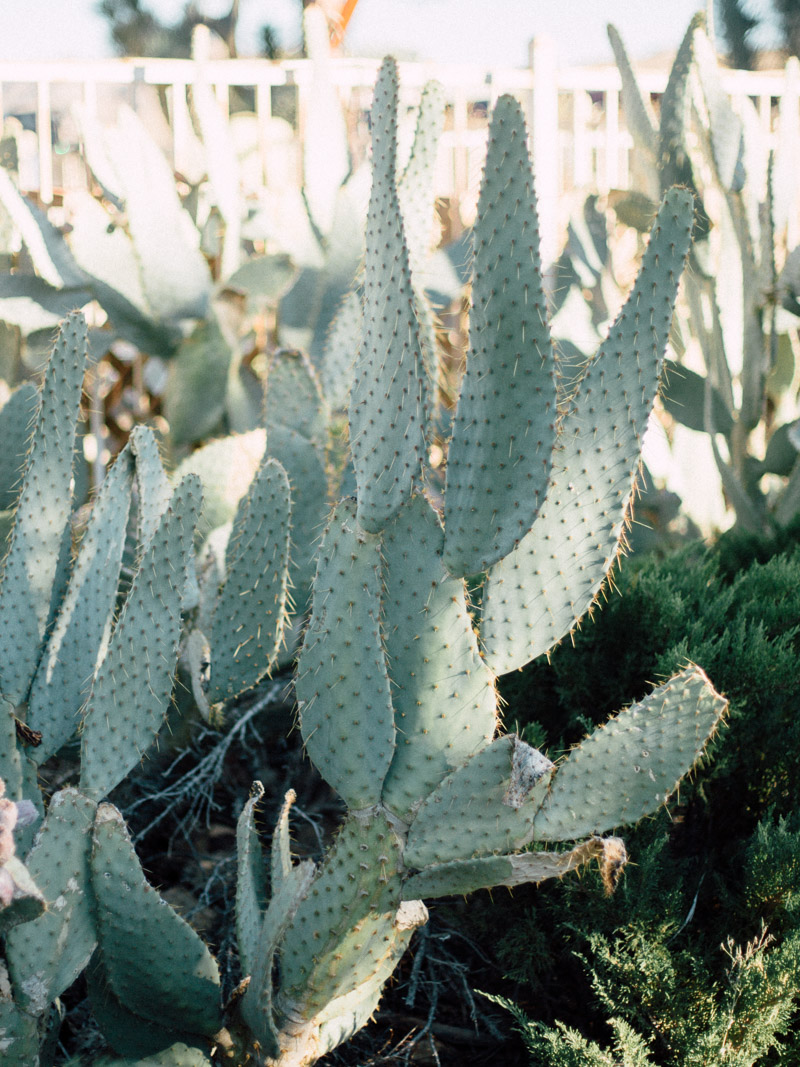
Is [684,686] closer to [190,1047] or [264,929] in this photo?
[264,929]

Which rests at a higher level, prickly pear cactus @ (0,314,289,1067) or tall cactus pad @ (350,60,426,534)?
tall cactus pad @ (350,60,426,534)

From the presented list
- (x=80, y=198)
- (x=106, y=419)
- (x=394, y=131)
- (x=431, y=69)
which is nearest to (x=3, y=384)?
(x=80, y=198)

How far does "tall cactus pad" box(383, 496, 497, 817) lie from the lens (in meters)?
1.40

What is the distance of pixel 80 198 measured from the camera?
10.4 feet

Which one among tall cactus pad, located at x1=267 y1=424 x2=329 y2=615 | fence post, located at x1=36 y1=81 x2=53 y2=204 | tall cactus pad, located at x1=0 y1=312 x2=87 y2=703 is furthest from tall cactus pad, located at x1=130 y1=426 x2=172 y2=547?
fence post, located at x1=36 y1=81 x2=53 y2=204

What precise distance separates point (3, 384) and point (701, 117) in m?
2.52

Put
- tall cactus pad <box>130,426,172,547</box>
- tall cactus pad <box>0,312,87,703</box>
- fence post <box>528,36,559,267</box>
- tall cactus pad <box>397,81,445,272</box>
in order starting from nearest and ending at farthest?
tall cactus pad <box>0,312,87,703</box> → tall cactus pad <box>130,426,172,547</box> → tall cactus pad <box>397,81,445,272</box> → fence post <box>528,36,559,267</box>

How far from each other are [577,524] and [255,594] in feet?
2.49

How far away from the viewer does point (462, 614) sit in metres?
1.41

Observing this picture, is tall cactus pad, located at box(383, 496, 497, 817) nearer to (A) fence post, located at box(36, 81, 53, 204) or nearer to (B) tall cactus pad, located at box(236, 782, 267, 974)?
(B) tall cactus pad, located at box(236, 782, 267, 974)

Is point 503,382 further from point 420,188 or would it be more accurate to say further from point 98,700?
point 420,188

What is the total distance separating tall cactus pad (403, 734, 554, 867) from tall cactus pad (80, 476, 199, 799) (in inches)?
19.1

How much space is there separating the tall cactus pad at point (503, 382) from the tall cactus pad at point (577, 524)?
0.12 meters

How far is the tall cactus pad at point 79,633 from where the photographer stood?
5.54ft
